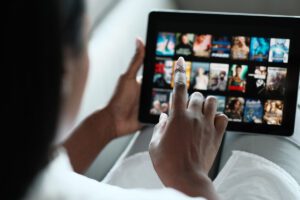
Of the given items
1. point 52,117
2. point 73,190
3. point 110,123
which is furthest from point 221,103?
point 52,117

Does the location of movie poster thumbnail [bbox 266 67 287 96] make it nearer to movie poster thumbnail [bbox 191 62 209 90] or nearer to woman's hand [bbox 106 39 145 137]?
movie poster thumbnail [bbox 191 62 209 90]

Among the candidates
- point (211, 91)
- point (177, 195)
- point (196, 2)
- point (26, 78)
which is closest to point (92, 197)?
point (177, 195)

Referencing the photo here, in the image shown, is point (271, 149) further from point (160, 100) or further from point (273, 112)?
point (160, 100)

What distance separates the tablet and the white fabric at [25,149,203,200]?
376mm

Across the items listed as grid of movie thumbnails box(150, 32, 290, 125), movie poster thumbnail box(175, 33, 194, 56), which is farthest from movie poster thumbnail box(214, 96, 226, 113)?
movie poster thumbnail box(175, 33, 194, 56)

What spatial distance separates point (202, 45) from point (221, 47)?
35 mm

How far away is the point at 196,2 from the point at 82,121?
50cm

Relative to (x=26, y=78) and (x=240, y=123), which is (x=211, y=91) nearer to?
(x=240, y=123)

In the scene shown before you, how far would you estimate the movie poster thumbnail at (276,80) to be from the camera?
87cm

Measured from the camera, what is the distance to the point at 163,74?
93cm

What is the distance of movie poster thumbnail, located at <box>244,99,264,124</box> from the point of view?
88cm

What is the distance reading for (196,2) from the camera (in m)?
1.30

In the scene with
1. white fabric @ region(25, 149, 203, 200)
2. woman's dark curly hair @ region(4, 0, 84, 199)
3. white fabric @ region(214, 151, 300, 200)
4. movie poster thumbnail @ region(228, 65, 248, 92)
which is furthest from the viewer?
movie poster thumbnail @ region(228, 65, 248, 92)

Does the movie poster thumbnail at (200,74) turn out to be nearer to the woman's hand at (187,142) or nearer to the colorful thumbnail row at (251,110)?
the colorful thumbnail row at (251,110)
